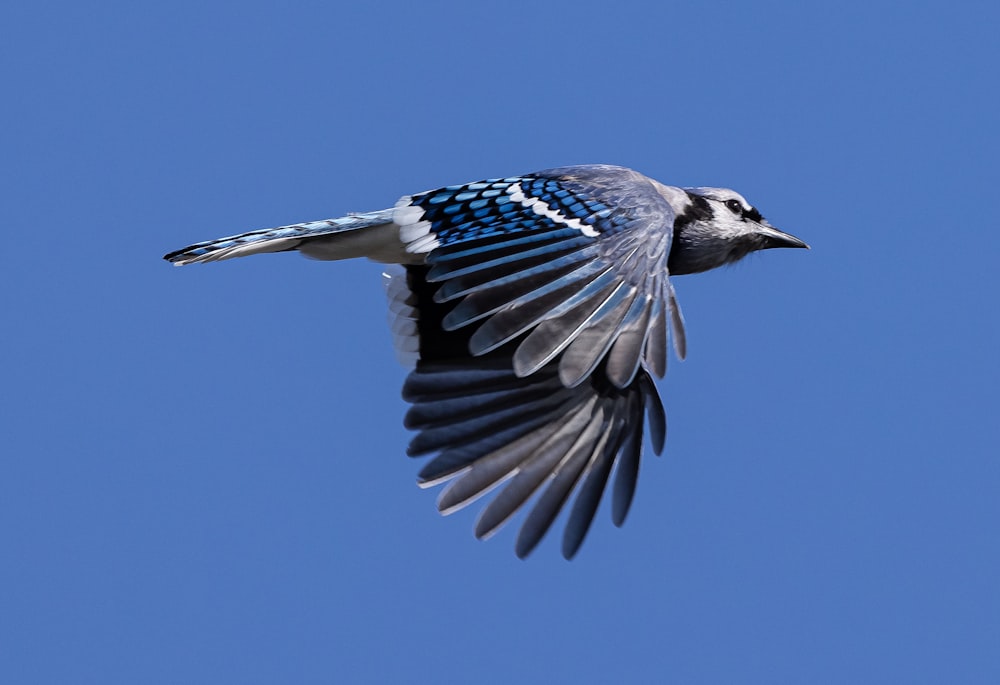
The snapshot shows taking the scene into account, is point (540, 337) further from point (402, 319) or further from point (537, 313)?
point (402, 319)

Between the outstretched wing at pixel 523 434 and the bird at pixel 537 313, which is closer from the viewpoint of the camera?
the bird at pixel 537 313

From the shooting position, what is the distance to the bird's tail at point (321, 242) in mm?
7570

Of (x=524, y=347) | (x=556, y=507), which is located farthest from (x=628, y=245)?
(x=556, y=507)

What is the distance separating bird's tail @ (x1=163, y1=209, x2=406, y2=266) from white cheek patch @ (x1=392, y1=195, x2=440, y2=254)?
8 centimetres

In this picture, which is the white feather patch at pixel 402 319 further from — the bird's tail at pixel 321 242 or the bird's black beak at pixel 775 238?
the bird's black beak at pixel 775 238

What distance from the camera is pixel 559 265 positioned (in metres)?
6.75

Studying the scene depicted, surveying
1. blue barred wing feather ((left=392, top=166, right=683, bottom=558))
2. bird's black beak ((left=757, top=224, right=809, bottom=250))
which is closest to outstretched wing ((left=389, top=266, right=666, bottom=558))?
blue barred wing feather ((left=392, top=166, right=683, bottom=558))

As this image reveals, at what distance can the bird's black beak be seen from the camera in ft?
29.0

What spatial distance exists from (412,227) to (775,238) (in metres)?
2.30

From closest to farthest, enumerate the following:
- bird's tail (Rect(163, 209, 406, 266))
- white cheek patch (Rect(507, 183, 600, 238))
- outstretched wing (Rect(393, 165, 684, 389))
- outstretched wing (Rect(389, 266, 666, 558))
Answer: outstretched wing (Rect(393, 165, 684, 389))
white cheek patch (Rect(507, 183, 600, 238))
outstretched wing (Rect(389, 266, 666, 558))
bird's tail (Rect(163, 209, 406, 266))

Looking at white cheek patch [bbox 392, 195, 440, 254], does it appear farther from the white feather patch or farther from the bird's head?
the bird's head

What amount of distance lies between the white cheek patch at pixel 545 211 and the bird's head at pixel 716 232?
40.4 inches

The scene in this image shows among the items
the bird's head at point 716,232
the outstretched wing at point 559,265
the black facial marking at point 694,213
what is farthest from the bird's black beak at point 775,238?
the outstretched wing at point 559,265

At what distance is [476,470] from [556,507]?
46cm
